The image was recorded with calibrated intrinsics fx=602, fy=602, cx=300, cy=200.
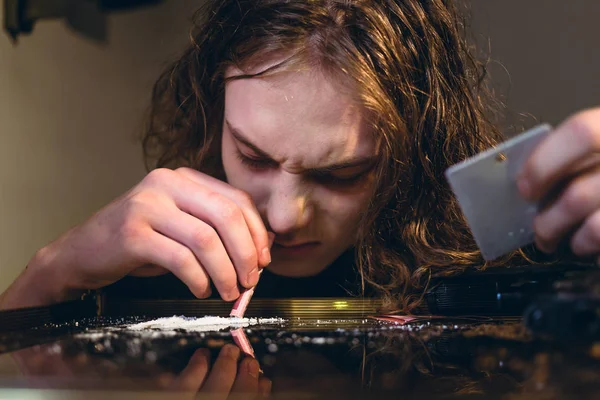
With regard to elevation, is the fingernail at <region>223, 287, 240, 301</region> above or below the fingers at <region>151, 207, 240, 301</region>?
below

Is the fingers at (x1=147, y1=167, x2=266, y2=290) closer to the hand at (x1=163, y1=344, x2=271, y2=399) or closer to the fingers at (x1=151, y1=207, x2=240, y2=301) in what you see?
the fingers at (x1=151, y1=207, x2=240, y2=301)

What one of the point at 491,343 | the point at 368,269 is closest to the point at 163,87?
the point at 368,269

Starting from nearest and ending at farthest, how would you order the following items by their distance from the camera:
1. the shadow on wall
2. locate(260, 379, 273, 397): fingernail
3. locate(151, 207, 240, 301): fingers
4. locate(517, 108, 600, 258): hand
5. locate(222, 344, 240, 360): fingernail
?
locate(260, 379, 273, 397): fingernail, locate(222, 344, 240, 360): fingernail, locate(517, 108, 600, 258): hand, locate(151, 207, 240, 301): fingers, the shadow on wall

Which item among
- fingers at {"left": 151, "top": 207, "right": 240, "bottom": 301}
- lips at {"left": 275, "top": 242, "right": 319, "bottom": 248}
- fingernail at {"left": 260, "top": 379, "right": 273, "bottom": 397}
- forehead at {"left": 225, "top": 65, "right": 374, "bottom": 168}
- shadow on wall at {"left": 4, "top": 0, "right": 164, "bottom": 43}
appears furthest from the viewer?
shadow on wall at {"left": 4, "top": 0, "right": 164, "bottom": 43}

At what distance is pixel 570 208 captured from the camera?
54cm

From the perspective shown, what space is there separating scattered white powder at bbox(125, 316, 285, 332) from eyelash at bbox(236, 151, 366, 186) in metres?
0.25

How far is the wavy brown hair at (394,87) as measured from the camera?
0.87 meters

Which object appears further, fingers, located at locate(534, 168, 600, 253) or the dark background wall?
the dark background wall

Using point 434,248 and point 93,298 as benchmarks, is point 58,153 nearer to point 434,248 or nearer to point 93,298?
point 93,298

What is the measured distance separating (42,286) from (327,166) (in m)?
0.46

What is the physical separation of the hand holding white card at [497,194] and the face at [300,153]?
0.33m

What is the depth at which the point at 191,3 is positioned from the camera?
2.00 metres

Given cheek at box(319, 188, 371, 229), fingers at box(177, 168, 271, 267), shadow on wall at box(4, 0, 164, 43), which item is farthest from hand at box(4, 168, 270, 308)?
shadow on wall at box(4, 0, 164, 43)

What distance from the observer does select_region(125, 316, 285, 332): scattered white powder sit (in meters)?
0.60
